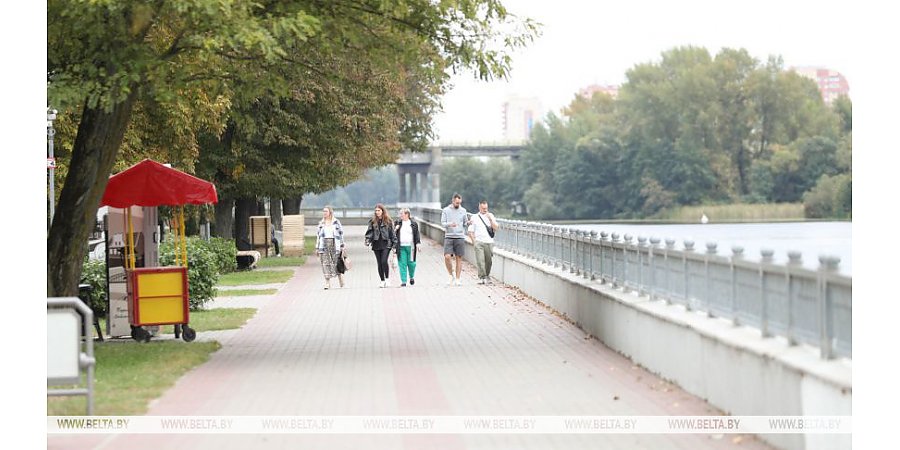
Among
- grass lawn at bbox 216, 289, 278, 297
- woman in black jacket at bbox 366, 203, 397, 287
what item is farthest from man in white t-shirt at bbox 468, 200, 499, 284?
grass lawn at bbox 216, 289, 278, 297

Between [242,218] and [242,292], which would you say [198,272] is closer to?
[242,292]

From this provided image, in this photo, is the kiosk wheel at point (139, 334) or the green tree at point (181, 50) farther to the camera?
the kiosk wheel at point (139, 334)

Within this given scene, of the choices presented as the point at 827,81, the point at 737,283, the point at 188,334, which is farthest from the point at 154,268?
the point at 827,81

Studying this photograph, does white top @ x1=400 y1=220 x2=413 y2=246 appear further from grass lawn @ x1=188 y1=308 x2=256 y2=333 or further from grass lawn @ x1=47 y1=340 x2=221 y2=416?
grass lawn @ x1=47 y1=340 x2=221 y2=416

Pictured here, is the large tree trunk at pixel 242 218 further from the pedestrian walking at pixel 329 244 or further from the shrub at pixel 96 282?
the shrub at pixel 96 282

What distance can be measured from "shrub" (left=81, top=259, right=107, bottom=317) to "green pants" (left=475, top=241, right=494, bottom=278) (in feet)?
33.9

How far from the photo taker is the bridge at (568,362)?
9570 mm

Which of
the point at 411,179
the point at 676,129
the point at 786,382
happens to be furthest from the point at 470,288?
the point at 411,179

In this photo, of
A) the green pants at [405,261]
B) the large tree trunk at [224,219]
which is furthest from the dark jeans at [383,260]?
the large tree trunk at [224,219]

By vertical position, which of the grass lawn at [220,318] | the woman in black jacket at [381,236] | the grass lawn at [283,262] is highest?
the woman in black jacket at [381,236]

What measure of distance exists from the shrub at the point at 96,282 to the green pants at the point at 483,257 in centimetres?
1032

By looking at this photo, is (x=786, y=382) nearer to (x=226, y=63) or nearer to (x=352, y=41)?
(x=352, y=41)

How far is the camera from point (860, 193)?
9328 mm

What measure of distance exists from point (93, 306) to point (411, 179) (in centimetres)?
13336
